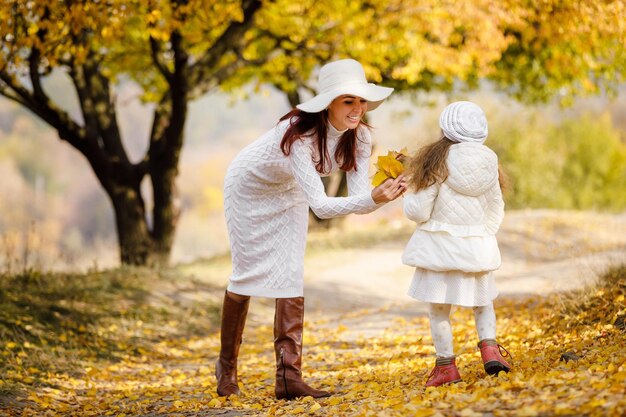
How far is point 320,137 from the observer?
4320mm

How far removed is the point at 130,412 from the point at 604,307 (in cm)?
307

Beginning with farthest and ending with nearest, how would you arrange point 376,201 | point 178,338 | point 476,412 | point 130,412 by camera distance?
point 178,338 < point 130,412 < point 376,201 < point 476,412

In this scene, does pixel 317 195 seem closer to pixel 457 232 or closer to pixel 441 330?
pixel 457 232

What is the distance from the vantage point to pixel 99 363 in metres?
6.38

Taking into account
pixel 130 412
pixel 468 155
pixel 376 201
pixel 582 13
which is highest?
pixel 582 13

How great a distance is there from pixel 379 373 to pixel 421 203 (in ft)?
4.61

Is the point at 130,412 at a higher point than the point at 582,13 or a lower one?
lower

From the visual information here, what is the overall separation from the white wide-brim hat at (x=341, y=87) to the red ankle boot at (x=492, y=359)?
1.37 metres

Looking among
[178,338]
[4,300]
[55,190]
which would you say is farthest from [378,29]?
Answer: [55,190]

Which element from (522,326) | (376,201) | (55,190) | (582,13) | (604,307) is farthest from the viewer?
(55,190)

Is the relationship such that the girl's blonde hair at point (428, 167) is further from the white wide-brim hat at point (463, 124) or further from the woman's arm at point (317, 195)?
the woman's arm at point (317, 195)

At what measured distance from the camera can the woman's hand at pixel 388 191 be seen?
3969 millimetres

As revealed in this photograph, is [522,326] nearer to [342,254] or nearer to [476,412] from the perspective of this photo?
[476,412]

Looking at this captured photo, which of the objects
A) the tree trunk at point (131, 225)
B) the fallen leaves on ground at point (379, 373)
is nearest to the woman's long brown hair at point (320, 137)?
the fallen leaves on ground at point (379, 373)
